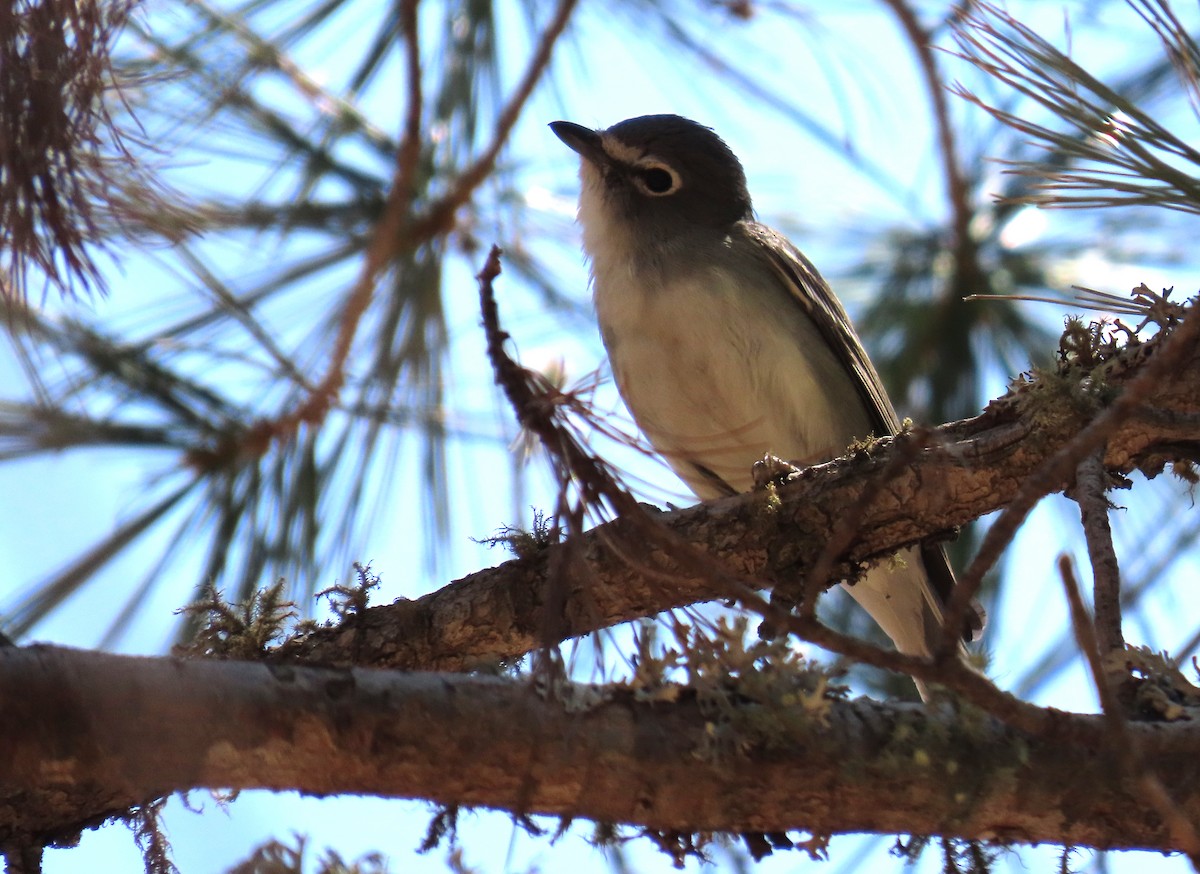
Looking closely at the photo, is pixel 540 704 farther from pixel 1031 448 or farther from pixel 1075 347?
pixel 1075 347

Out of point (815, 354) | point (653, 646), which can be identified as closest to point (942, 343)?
point (815, 354)

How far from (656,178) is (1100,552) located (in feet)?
9.28

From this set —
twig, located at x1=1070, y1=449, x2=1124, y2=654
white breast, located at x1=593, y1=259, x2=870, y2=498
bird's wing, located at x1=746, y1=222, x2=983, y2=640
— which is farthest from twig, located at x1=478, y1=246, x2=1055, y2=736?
bird's wing, located at x1=746, y1=222, x2=983, y2=640

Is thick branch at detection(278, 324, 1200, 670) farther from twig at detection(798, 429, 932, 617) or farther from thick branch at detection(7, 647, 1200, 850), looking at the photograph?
twig at detection(798, 429, 932, 617)

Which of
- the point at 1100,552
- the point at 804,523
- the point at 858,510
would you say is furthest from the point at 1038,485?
the point at 804,523

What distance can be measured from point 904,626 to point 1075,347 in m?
2.01

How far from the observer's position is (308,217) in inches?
187

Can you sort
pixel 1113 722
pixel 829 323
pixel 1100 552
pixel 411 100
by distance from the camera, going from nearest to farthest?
pixel 1113 722, pixel 1100 552, pixel 411 100, pixel 829 323

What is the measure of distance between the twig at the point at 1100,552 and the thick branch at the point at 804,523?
103mm

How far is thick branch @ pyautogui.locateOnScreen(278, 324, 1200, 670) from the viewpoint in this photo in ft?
10.8

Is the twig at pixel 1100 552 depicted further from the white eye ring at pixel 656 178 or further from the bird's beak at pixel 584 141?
the bird's beak at pixel 584 141

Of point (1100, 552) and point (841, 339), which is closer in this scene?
point (1100, 552)

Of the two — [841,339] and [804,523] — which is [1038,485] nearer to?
[804,523]

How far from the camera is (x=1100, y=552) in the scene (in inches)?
119
